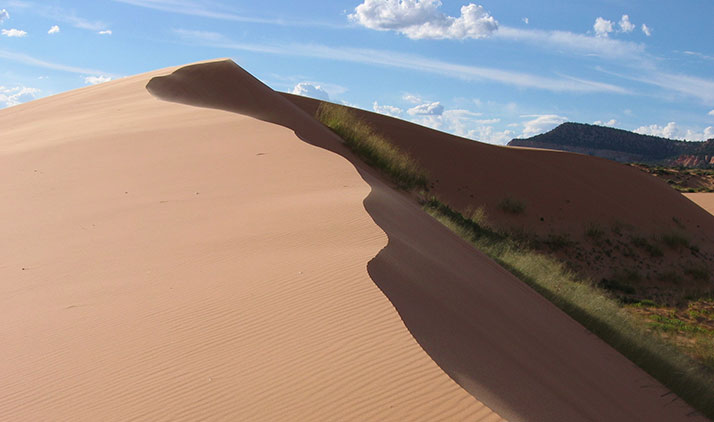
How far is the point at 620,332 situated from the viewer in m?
8.32

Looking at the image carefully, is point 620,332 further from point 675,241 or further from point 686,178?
point 686,178

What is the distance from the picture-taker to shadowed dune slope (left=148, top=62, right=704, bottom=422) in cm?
376

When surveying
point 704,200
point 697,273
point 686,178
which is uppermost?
point 686,178

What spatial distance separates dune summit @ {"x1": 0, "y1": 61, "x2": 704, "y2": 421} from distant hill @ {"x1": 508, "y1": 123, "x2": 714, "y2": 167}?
74200 millimetres

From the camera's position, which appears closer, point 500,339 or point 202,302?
point 202,302

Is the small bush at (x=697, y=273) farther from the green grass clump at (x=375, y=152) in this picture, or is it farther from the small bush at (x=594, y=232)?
the green grass clump at (x=375, y=152)

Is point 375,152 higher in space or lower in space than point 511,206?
higher

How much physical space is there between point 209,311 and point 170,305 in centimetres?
35

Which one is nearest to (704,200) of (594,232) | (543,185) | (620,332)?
(543,185)

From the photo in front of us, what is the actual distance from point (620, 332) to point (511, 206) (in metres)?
14.0

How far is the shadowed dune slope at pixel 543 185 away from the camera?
22.5 meters

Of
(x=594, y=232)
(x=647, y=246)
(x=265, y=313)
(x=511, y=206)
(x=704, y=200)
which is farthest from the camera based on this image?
(x=704, y=200)

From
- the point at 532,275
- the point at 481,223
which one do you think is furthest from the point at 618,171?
the point at 532,275

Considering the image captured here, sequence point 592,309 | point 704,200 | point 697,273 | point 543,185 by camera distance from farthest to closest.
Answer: point 704,200 → point 543,185 → point 697,273 → point 592,309
